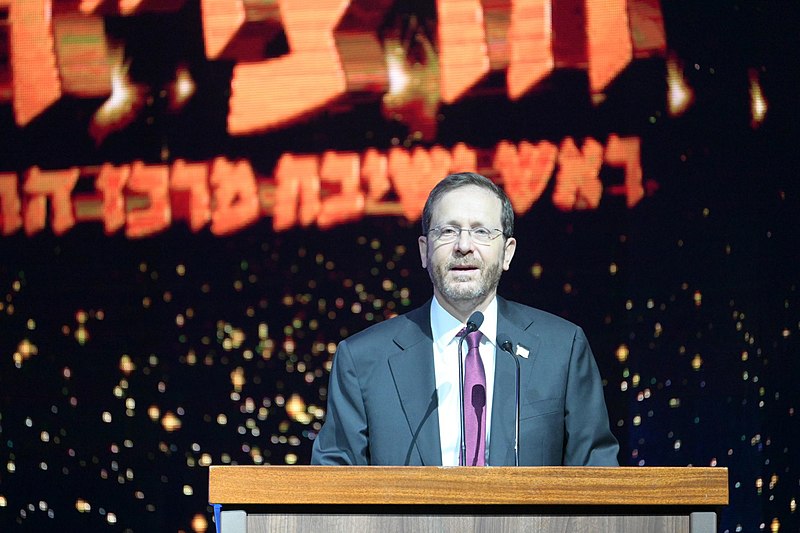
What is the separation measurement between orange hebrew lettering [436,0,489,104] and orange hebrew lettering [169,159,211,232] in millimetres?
982

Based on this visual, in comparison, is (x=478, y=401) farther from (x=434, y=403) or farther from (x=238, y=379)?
(x=238, y=379)

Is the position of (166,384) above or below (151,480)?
above

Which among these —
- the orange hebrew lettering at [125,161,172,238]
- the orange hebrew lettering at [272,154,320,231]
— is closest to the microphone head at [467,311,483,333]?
the orange hebrew lettering at [272,154,320,231]

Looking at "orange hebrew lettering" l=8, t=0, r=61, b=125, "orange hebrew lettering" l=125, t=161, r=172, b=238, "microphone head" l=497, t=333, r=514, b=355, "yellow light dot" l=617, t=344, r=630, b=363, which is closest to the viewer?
"microphone head" l=497, t=333, r=514, b=355

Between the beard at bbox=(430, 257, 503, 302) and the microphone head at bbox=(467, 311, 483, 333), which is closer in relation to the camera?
the microphone head at bbox=(467, 311, 483, 333)

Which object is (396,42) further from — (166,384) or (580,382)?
(580,382)

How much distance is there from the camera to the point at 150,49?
4.03 meters

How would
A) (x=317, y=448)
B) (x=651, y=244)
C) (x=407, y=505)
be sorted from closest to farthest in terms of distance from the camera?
(x=407, y=505), (x=317, y=448), (x=651, y=244)

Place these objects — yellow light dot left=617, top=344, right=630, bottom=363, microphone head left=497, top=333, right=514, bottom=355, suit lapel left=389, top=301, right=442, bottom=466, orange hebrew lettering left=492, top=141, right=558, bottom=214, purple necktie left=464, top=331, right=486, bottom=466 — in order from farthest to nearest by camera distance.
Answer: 1. orange hebrew lettering left=492, top=141, right=558, bottom=214
2. yellow light dot left=617, top=344, right=630, bottom=363
3. suit lapel left=389, top=301, right=442, bottom=466
4. purple necktie left=464, top=331, right=486, bottom=466
5. microphone head left=497, top=333, right=514, bottom=355

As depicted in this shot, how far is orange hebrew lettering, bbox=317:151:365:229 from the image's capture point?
397 cm

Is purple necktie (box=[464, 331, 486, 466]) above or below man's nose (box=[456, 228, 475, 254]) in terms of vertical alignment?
below

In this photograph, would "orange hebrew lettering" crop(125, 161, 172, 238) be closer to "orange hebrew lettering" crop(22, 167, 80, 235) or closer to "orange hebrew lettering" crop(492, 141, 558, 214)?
"orange hebrew lettering" crop(22, 167, 80, 235)

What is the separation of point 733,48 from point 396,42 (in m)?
1.28

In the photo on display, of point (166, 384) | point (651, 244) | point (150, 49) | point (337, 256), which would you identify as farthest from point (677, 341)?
point (150, 49)
